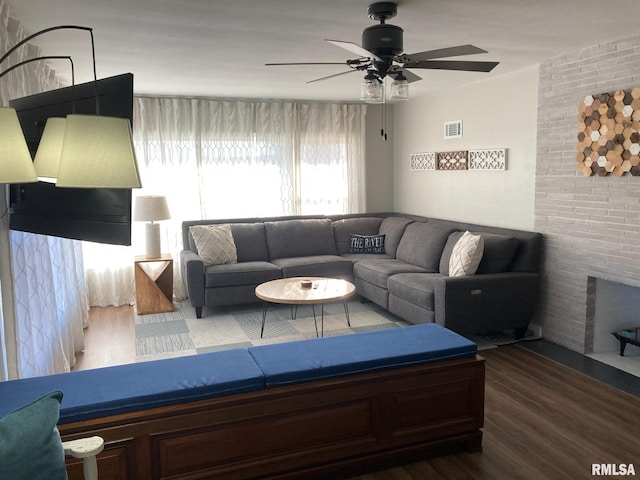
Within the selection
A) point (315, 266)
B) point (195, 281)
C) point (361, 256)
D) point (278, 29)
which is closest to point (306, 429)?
point (278, 29)

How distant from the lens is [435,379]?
2748 millimetres

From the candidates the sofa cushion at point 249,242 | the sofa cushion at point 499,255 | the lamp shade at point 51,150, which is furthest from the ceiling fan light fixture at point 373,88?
the sofa cushion at point 249,242

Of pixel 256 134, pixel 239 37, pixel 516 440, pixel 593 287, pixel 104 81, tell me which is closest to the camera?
pixel 104 81

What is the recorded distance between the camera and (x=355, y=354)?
2693 millimetres

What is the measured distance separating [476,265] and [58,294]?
3.38 meters

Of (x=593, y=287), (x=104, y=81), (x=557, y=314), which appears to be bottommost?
(x=557, y=314)

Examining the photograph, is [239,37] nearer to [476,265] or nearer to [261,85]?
[261,85]

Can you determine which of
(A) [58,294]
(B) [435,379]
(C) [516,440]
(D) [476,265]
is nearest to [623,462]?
(C) [516,440]

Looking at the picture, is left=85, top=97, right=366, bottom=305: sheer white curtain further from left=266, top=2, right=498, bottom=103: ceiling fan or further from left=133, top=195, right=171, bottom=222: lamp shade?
left=266, top=2, right=498, bottom=103: ceiling fan

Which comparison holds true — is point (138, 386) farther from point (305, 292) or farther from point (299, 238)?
point (299, 238)

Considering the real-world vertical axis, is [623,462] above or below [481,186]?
below

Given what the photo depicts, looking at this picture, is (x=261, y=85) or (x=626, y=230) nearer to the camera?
(x=626, y=230)

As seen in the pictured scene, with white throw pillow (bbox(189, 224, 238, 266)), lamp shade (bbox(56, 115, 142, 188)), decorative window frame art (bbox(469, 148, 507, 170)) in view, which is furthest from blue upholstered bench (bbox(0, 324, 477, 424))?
white throw pillow (bbox(189, 224, 238, 266))

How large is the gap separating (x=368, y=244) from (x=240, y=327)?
2.01m
